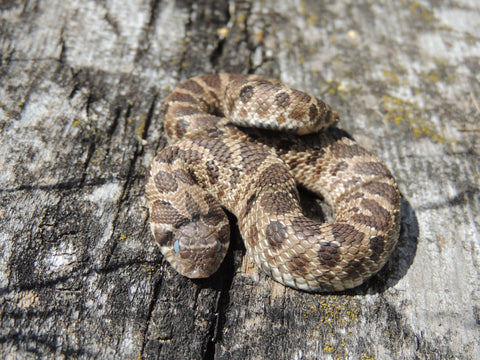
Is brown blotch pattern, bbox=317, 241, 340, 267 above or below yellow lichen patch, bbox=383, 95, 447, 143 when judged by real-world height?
below

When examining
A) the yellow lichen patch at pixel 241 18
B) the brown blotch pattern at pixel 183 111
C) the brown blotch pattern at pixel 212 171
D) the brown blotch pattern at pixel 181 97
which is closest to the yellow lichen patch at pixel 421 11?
the yellow lichen patch at pixel 241 18

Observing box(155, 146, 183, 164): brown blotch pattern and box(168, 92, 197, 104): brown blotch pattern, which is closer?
box(155, 146, 183, 164): brown blotch pattern

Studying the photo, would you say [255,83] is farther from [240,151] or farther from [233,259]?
[233,259]

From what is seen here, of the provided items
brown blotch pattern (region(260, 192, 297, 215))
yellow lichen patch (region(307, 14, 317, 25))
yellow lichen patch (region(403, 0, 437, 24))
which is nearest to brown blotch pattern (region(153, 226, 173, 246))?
brown blotch pattern (region(260, 192, 297, 215))

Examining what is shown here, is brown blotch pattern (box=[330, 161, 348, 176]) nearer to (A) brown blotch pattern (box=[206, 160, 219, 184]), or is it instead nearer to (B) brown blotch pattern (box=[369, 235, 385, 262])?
(B) brown blotch pattern (box=[369, 235, 385, 262])

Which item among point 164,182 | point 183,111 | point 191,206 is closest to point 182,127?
point 183,111
